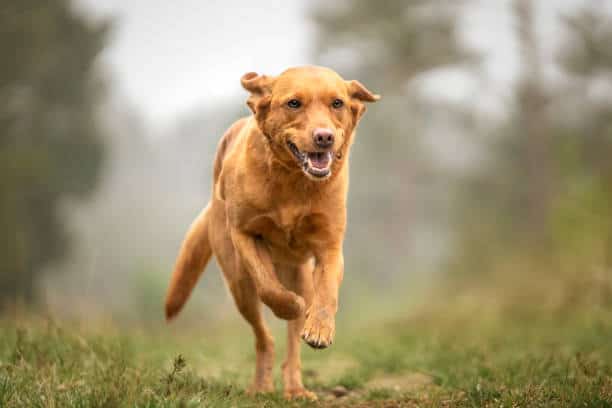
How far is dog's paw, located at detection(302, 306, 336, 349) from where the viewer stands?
4.34m

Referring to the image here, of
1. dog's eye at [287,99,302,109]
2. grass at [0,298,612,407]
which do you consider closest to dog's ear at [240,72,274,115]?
dog's eye at [287,99,302,109]

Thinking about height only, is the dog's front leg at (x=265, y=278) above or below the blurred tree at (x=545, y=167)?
below

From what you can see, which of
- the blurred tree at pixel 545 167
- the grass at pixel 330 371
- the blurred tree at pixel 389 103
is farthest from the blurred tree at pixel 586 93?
the grass at pixel 330 371

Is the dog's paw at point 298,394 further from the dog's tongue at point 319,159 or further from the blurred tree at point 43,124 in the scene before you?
the blurred tree at point 43,124

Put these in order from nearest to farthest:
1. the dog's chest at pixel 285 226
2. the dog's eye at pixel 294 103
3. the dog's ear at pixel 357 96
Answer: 1. the dog's eye at pixel 294 103
2. the dog's chest at pixel 285 226
3. the dog's ear at pixel 357 96

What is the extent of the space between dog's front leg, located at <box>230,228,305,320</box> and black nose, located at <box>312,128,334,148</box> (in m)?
0.96

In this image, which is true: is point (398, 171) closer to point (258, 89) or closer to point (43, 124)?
point (43, 124)

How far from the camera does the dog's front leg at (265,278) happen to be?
4836 mm

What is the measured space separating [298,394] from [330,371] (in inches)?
73.3

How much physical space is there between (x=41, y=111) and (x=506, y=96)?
14.4m

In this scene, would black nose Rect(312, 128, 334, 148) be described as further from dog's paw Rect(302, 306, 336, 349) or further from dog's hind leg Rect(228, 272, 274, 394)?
dog's hind leg Rect(228, 272, 274, 394)

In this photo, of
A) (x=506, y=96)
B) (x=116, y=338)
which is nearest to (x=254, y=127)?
(x=116, y=338)

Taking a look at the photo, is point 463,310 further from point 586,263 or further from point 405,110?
point 405,110

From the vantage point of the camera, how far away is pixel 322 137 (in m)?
4.46
